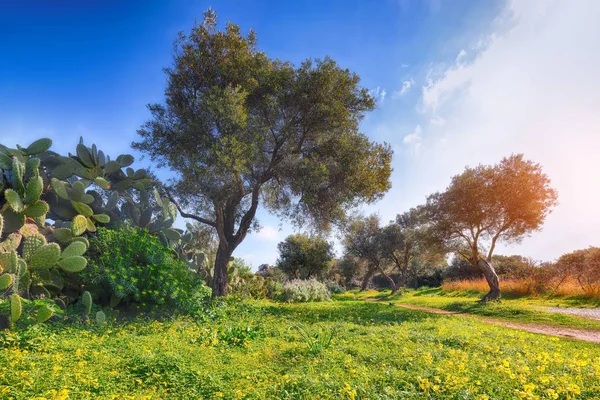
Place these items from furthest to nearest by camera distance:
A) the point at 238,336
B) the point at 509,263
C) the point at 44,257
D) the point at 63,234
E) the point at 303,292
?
the point at 509,263 → the point at 303,292 → the point at 63,234 → the point at 44,257 → the point at 238,336

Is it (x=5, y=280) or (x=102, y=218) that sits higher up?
(x=102, y=218)

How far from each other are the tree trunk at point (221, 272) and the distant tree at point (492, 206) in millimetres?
13948

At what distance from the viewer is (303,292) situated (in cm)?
2161

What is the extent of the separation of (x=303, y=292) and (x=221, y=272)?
6.54m

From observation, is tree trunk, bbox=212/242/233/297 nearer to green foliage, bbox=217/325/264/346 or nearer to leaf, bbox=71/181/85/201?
leaf, bbox=71/181/85/201

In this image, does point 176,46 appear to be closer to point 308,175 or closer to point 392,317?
point 308,175

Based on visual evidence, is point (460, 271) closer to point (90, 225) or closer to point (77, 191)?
point (90, 225)

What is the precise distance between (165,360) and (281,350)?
224 centimetres

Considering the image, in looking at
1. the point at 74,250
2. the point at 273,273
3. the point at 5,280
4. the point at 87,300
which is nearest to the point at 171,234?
the point at 74,250

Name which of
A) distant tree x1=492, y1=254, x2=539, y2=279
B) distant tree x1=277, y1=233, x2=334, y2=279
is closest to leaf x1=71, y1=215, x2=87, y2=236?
distant tree x1=277, y1=233, x2=334, y2=279

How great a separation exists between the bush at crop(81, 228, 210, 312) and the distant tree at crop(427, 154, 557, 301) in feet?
55.7

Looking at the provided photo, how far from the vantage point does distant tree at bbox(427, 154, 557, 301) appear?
21.0 metres

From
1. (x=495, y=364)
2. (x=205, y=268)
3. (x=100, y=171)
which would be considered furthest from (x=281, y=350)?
(x=205, y=268)

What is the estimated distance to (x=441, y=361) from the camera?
19.9ft
